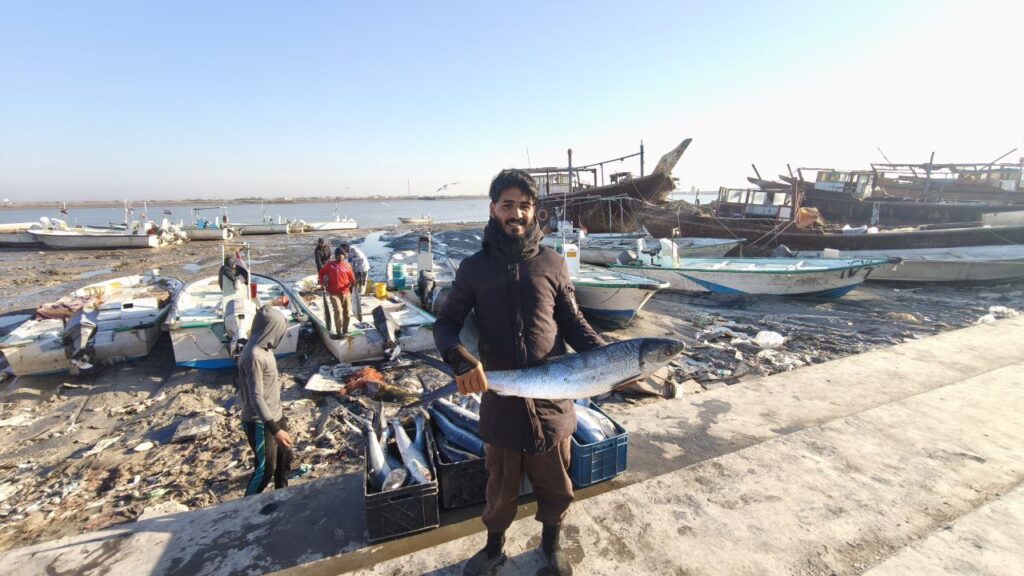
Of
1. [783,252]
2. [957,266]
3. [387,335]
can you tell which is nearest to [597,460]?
[387,335]

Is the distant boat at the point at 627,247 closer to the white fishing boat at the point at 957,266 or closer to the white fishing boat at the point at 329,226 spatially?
the white fishing boat at the point at 957,266

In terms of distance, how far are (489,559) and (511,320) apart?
1.55 meters

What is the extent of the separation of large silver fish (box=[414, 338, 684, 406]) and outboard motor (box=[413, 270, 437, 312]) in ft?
29.4

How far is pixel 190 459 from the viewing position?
5.46 m

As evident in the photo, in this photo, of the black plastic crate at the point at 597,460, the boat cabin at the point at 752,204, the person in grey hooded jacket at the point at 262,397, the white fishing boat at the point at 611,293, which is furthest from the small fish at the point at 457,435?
the boat cabin at the point at 752,204

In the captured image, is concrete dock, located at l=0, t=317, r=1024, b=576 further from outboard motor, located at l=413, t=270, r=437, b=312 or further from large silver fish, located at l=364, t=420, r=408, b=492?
outboard motor, located at l=413, t=270, r=437, b=312

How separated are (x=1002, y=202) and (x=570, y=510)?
116 feet

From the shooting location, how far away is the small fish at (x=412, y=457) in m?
3.08

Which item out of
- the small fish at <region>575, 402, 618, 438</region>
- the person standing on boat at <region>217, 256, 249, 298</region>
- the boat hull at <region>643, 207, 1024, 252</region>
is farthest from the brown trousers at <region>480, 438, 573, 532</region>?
the boat hull at <region>643, 207, 1024, 252</region>

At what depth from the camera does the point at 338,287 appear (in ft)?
26.9

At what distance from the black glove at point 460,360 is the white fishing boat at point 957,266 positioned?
61.4 feet

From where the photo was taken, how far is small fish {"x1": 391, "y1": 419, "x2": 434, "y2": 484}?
10.1 ft

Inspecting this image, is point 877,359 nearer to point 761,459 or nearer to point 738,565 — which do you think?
point 761,459

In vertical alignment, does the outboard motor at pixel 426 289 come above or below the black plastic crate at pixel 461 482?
above
